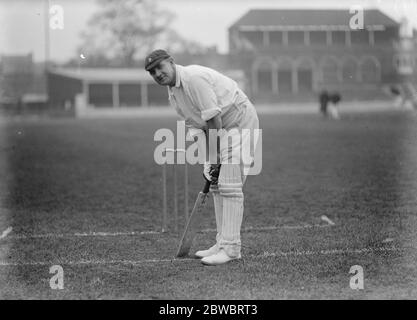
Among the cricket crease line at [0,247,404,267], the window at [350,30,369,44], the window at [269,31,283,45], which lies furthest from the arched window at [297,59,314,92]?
the cricket crease line at [0,247,404,267]

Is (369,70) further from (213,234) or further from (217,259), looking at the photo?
(217,259)

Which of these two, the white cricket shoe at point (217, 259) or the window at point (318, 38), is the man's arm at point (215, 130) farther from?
the window at point (318, 38)

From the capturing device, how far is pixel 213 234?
641 centimetres

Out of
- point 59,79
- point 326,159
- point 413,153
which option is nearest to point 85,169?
point 326,159

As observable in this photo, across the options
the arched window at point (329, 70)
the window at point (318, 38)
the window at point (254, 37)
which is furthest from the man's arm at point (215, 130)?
the arched window at point (329, 70)

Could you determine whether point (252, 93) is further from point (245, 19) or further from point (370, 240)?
point (370, 240)

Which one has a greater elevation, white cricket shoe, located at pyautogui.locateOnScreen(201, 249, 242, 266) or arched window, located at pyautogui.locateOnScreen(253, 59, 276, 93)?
arched window, located at pyautogui.locateOnScreen(253, 59, 276, 93)

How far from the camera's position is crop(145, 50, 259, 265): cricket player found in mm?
4754

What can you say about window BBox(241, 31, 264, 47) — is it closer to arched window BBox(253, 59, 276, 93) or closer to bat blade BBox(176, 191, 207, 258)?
arched window BBox(253, 59, 276, 93)

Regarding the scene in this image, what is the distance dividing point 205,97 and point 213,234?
2052mm

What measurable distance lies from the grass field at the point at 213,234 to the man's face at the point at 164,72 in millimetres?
1425

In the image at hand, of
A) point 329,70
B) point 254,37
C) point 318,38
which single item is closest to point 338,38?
point 318,38

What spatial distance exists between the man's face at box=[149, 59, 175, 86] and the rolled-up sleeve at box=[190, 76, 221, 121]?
0.53ft

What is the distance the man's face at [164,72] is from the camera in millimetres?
4711
